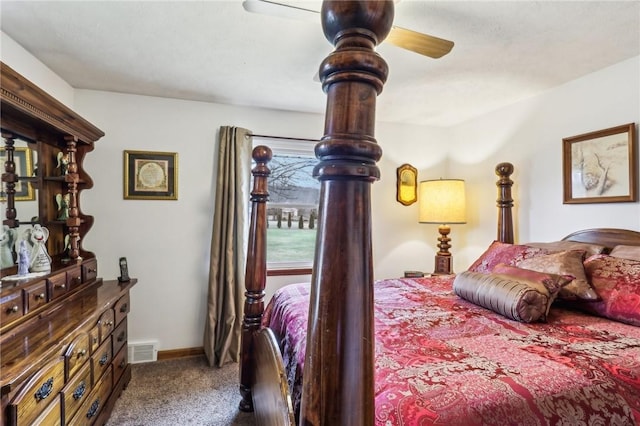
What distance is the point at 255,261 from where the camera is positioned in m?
2.00

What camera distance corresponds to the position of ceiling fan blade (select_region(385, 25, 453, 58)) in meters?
1.48

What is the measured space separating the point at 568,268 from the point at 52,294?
2712 millimetres

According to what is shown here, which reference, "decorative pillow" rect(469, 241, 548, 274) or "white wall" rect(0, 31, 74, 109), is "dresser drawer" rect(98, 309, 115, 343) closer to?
"white wall" rect(0, 31, 74, 109)

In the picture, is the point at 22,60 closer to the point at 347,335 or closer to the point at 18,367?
the point at 18,367

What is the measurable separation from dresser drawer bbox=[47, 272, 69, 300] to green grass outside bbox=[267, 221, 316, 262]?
5.54 ft

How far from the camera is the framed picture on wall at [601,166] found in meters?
2.08

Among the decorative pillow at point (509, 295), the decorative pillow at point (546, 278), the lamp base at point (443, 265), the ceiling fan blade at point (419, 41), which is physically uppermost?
the ceiling fan blade at point (419, 41)

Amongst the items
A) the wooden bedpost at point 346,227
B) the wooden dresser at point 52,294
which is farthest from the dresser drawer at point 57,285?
the wooden bedpost at point 346,227

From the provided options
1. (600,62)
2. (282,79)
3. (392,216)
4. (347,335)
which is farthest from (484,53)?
(347,335)

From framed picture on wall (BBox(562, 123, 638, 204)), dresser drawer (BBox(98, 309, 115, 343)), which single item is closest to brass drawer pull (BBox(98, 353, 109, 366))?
dresser drawer (BBox(98, 309, 115, 343))

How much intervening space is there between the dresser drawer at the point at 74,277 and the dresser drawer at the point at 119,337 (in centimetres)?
39

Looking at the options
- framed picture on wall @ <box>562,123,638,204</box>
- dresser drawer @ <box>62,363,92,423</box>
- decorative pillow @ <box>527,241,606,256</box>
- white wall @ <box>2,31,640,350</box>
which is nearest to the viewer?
dresser drawer @ <box>62,363,92,423</box>

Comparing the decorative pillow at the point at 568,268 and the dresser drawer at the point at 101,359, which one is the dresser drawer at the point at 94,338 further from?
the decorative pillow at the point at 568,268

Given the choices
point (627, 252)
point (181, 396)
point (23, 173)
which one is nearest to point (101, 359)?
point (181, 396)
